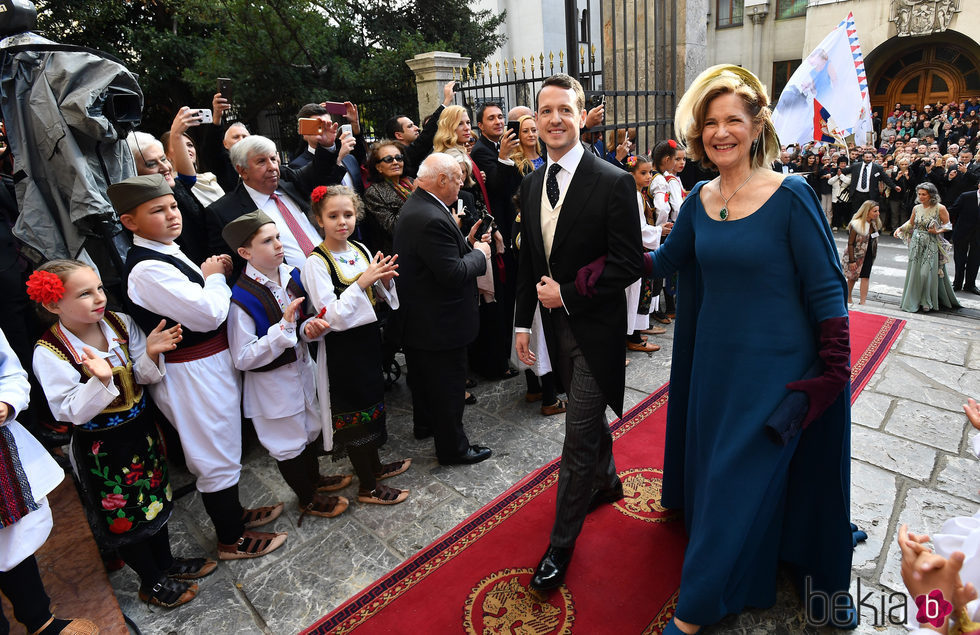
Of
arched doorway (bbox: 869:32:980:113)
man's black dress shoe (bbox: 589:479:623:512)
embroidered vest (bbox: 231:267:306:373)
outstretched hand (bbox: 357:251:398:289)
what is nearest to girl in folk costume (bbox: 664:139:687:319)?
man's black dress shoe (bbox: 589:479:623:512)

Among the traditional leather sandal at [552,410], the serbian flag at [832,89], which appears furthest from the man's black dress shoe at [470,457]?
the serbian flag at [832,89]

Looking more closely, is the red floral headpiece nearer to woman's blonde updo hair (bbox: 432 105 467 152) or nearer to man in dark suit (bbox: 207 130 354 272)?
man in dark suit (bbox: 207 130 354 272)

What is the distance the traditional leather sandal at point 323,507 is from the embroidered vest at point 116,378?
1001 millimetres

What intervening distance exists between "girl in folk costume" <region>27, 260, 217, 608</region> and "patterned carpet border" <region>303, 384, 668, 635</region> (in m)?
0.73

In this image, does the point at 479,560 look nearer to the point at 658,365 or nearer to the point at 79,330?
the point at 79,330

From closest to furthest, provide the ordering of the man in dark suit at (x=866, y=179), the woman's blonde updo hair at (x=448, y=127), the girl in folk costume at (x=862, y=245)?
the woman's blonde updo hair at (x=448, y=127) → the girl in folk costume at (x=862, y=245) → the man in dark suit at (x=866, y=179)

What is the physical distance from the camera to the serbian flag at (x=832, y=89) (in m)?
7.25

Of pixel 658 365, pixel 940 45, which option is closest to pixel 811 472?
pixel 658 365

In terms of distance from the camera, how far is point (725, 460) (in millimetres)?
2037

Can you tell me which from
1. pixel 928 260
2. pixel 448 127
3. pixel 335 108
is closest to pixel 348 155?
pixel 335 108

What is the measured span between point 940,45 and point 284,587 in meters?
24.4

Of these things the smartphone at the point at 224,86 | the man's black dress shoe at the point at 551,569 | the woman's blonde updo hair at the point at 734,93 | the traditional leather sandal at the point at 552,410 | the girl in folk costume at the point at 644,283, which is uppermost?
the smartphone at the point at 224,86

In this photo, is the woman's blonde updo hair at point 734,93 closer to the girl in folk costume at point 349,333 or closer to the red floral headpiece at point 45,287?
the girl in folk costume at point 349,333

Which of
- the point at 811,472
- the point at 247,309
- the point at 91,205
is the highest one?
the point at 91,205
